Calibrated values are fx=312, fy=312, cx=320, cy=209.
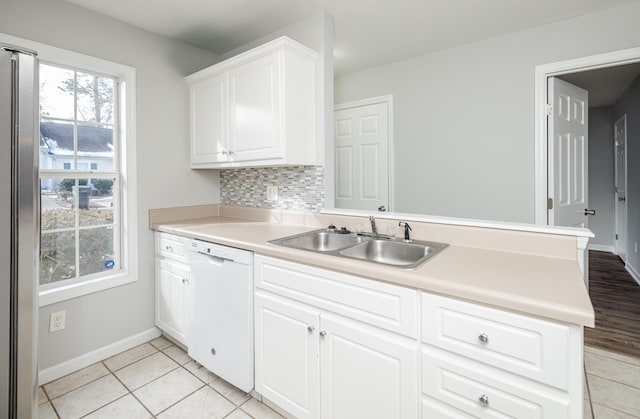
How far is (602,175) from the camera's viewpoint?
5277mm

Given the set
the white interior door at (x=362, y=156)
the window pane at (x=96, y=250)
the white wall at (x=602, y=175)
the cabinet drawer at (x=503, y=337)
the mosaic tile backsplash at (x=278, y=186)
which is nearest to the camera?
the cabinet drawer at (x=503, y=337)

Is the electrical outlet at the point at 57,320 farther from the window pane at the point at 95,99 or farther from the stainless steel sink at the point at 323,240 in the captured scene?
the stainless steel sink at the point at 323,240

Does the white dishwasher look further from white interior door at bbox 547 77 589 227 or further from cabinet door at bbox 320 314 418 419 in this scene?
white interior door at bbox 547 77 589 227

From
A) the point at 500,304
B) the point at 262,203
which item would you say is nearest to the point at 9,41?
the point at 262,203

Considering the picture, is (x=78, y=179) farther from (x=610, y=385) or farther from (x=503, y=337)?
(x=610, y=385)

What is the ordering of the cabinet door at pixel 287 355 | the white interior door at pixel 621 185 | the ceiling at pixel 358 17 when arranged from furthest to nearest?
the white interior door at pixel 621 185 → the ceiling at pixel 358 17 → the cabinet door at pixel 287 355

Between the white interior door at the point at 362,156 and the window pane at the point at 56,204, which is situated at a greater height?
the white interior door at the point at 362,156

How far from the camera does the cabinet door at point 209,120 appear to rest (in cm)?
233

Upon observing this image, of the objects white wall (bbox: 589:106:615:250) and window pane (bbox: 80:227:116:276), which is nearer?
window pane (bbox: 80:227:116:276)

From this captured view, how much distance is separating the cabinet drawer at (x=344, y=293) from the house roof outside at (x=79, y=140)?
4.96 feet


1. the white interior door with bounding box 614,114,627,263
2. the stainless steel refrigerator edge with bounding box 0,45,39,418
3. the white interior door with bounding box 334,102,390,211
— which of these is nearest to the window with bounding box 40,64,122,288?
the stainless steel refrigerator edge with bounding box 0,45,39,418

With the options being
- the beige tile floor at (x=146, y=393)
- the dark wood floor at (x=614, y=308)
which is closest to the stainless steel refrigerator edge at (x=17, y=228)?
the beige tile floor at (x=146, y=393)

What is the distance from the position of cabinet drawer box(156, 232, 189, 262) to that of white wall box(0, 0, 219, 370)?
0.13 metres

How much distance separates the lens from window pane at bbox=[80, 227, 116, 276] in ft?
7.09
